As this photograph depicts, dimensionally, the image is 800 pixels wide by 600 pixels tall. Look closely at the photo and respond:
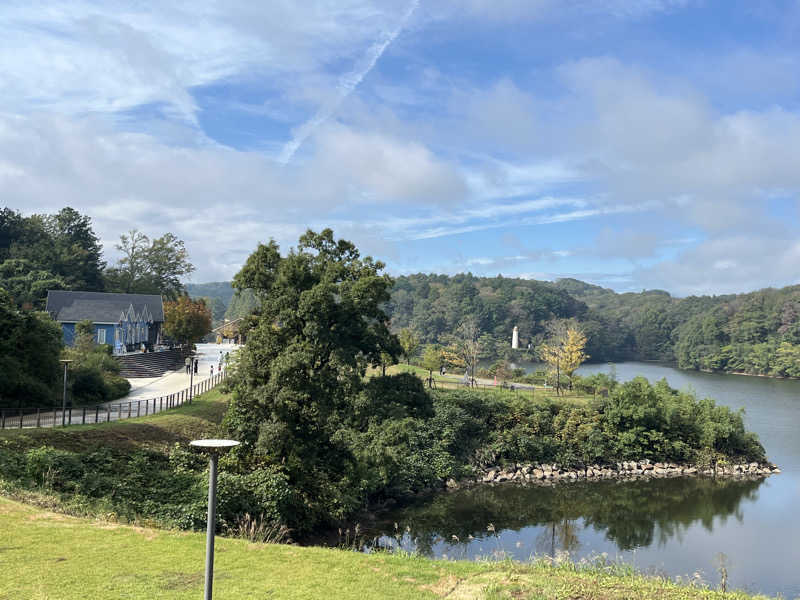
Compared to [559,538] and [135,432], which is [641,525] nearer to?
[559,538]

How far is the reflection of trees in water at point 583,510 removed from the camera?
2175cm

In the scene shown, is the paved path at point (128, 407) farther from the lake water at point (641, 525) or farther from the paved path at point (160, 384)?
the lake water at point (641, 525)

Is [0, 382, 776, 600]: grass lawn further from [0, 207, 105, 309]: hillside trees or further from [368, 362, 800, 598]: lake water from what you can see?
[0, 207, 105, 309]: hillside trees

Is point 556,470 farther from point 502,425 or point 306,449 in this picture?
point 306,449

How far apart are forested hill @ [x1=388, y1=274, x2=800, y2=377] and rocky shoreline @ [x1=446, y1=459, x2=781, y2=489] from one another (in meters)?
44.7

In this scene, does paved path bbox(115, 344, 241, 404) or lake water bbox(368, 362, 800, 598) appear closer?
lake water bbox(368, 362, 800, 598)

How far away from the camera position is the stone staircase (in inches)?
1443

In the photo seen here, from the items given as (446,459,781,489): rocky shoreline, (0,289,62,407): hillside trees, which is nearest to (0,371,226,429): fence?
(0,289,62,407): hillside trees

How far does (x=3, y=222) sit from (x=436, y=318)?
203 feet

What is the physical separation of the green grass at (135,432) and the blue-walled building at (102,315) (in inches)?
823

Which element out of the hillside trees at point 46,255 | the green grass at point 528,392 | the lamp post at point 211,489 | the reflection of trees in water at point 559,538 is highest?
the hillside trees at point 46,255

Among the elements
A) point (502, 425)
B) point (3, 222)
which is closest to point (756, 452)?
point (502, 425)

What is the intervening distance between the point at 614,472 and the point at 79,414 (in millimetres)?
25391

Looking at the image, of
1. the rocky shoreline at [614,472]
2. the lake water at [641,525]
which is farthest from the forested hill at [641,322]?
the lake water at [641,525]
